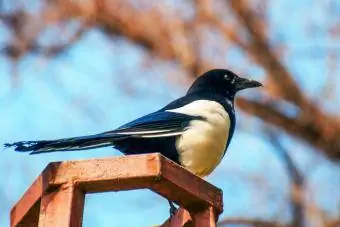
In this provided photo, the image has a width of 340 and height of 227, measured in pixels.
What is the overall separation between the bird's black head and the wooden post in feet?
4.14

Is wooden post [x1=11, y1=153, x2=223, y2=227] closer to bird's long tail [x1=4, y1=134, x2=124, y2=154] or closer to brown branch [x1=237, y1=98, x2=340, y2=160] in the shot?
bird's long tail [x1=4, y1=134, x2=124, y2=154]

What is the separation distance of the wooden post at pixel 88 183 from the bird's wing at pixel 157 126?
1.75ft

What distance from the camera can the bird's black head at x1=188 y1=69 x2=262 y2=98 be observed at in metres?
3.43

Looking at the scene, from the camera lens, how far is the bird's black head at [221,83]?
3.43m

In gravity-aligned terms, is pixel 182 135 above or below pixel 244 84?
below

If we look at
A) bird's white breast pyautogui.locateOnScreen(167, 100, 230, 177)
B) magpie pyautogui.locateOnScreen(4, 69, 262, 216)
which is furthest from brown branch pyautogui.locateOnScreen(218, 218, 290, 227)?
bird's white breast pyautogui.locateOnScreen(167, 100, 230, 177)

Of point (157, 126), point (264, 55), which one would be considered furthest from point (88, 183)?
point (264, 55)

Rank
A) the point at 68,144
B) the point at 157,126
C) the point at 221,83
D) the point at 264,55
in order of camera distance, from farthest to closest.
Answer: the point at 264,55 < the point at 221,83 < the point at 157,126 < the point at 68,144

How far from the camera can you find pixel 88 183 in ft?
6.84

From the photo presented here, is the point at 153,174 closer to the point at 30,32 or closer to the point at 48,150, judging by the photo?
→ the point at 48,150

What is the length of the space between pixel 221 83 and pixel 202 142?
0.64m

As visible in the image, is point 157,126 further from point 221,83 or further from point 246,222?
point 246,222

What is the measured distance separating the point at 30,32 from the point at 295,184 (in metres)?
1.48

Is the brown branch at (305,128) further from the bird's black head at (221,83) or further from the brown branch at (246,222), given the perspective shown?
the bird's black head at (221,83)
